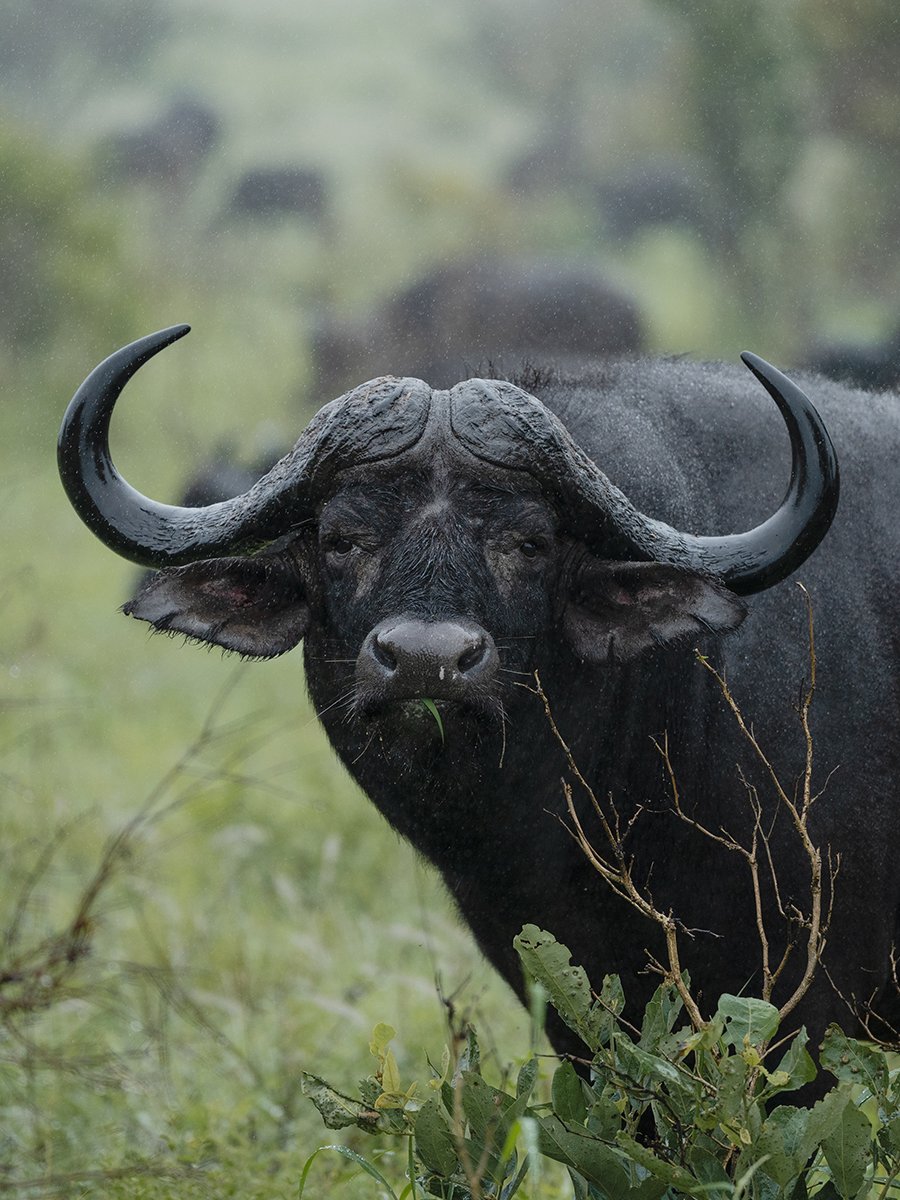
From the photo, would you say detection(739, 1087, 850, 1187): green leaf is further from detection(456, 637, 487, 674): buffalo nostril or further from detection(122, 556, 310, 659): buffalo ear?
detection(122, 556, 310, 659): buffalo ear

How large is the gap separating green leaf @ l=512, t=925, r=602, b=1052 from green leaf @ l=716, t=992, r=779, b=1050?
255 mm

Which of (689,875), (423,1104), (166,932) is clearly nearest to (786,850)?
(689,875)

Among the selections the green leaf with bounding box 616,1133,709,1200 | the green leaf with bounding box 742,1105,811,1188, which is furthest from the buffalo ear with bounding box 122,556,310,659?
the green leaf with bounding box 742,1105,811,1188

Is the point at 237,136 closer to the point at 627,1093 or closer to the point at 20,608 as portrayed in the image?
the point at 20,608

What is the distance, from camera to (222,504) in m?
3.94

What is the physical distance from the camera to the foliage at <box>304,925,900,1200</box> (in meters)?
2.79

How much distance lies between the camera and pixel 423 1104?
292cm

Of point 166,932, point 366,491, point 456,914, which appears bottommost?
point 166,932

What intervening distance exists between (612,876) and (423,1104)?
0.55 m

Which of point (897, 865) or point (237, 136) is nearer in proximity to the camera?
point (897, 865)

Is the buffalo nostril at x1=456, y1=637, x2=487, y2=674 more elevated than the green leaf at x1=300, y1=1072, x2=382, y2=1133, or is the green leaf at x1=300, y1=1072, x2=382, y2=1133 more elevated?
the buffalo nostril at x1=456, y1=637, x2=487, y2=674

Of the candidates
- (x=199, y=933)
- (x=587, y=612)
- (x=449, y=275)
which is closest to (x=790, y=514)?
(x=587, y=612)

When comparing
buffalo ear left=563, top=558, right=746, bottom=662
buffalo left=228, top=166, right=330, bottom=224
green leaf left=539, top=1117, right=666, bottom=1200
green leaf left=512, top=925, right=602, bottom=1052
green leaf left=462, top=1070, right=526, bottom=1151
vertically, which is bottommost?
green leaf left=539, top=1117, right=666, bottom=1200

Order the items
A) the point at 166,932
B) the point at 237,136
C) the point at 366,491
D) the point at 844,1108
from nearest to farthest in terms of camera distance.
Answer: the point at 844,1108 < the point at 366,491 < the point at 166,932 < the point at 237,136
